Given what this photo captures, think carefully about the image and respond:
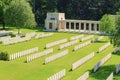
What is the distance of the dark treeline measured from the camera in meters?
116

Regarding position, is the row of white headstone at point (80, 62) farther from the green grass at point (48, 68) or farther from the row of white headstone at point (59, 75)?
the row of white headstone at point (59, 75)

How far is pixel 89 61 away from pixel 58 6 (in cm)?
7701

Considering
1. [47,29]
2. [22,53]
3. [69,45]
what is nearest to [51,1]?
[47,29]

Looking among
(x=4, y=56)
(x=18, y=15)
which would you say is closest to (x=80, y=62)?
(x=4, y=56)

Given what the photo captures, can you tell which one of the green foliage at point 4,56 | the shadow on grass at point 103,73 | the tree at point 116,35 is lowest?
the shadow on grass at point 103,73

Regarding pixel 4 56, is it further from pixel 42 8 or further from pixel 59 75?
pixel 42 8

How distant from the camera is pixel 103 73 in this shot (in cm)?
3922

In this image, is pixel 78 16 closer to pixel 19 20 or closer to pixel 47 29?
pixel 47 29

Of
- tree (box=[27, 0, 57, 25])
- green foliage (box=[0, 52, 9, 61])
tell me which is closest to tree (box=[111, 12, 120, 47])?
green foliage (box=[0, 52, 9, 61])

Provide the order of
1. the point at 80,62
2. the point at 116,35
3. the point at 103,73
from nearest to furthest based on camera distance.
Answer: the point at 103,73 → the point at 116,35 → the point at 80,62

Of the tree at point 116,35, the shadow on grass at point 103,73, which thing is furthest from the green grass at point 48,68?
the tree at point 116,35

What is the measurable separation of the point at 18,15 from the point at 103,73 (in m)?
43.9

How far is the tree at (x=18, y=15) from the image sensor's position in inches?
3123

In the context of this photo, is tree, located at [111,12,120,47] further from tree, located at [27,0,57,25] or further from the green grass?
tree, located at [27,0,57,25]
